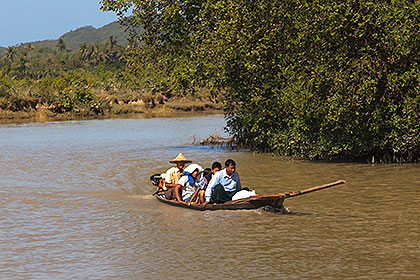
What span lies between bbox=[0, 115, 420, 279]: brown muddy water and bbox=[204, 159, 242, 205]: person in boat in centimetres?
34

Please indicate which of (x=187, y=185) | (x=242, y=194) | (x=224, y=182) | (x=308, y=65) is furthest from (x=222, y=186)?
(x=308, y=65)

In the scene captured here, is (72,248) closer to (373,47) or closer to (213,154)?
(373,47)

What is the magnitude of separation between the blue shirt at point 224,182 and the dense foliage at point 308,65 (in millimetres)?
6161

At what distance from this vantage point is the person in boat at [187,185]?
13711 millimetres

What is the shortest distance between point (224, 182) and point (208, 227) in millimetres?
1429

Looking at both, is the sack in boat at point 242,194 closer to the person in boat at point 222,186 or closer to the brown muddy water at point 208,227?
the person in boat at point 222,186

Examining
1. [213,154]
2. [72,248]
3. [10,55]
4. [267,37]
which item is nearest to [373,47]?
[267,37]

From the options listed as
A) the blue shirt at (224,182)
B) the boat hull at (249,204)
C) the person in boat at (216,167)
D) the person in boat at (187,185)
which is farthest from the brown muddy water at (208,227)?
the person in boat at (216,167)

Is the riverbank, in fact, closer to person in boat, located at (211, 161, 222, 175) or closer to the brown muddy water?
the brown muddy water

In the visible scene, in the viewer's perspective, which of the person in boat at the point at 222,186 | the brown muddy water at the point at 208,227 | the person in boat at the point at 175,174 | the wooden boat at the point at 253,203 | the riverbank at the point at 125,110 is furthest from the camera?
the riverbank at the point at 125,110

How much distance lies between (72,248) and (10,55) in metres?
149

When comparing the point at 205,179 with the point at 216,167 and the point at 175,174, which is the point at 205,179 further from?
the point at 175,174

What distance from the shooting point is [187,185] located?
1381 cm

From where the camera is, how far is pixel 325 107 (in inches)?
730
